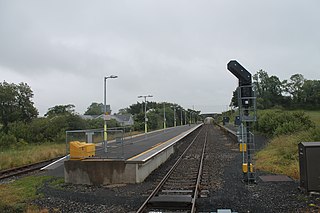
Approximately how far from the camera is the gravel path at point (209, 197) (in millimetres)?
7352

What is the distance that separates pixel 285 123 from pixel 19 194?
21.5 m

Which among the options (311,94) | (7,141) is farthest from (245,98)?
(311,94)

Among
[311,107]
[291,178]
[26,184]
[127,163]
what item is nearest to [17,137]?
[26,184]

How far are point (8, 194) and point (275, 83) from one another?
376 ft

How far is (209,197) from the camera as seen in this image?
828cm

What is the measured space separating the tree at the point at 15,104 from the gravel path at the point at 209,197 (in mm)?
41973

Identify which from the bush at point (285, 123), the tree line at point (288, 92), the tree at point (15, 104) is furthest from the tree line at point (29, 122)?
the tree line at point (288, 92)

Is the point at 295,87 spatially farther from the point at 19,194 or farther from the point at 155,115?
the point at 19,194

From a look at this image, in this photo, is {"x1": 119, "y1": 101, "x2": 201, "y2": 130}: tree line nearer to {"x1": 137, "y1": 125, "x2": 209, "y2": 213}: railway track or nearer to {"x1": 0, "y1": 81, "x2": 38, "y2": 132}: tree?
{"x1": 0, "y1": 81, "x2": 38, "y2": 132}: tree

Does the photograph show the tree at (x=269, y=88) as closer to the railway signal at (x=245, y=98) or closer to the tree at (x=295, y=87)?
the tree at (x=295, y=87)

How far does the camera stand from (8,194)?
32.2 feet

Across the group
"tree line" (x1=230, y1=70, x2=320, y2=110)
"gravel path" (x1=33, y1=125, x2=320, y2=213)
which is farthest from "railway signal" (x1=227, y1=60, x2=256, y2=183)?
"tree line" (x1=230, y1=70, x2=320, y2=110)

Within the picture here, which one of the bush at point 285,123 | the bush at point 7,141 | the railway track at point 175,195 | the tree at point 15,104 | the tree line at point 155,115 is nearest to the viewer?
the railway track at point 175,195

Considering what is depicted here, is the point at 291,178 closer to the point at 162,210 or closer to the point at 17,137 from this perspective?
the point at 162,210
